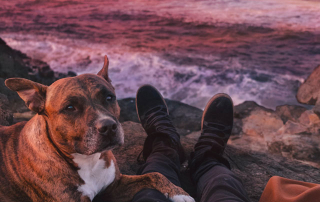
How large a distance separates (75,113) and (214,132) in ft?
Result: 5.77

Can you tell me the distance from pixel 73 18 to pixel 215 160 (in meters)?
4.72

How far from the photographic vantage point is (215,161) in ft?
7.93

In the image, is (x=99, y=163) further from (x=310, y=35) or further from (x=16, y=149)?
(x=310, y=35)

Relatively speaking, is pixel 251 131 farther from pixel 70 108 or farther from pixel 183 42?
pixel 70 108

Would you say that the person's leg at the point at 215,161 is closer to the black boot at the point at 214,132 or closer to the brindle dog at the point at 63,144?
the black boot at the point at 214,132

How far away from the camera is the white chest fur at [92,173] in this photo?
1.87 metres

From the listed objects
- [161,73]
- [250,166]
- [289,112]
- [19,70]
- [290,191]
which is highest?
[290,191]

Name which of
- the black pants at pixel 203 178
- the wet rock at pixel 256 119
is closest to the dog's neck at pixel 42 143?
the black pants at pixel 203 178

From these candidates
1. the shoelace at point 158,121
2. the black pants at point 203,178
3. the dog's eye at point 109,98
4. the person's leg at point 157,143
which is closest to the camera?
the black pants at point 203,178

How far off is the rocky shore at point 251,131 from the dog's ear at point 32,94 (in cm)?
115

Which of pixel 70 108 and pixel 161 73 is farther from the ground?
pixel 70 108

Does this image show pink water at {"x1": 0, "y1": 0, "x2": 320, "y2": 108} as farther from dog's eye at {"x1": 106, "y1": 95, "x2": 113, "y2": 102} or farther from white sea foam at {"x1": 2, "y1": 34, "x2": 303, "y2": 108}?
dog's eye at {"x1": 106, "y1": 95, "x2": 113, "y2": 102}

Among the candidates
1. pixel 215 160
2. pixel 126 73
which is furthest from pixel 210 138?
pixel 126 73

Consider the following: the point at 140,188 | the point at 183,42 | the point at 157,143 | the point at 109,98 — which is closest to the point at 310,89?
the point at 183,42
